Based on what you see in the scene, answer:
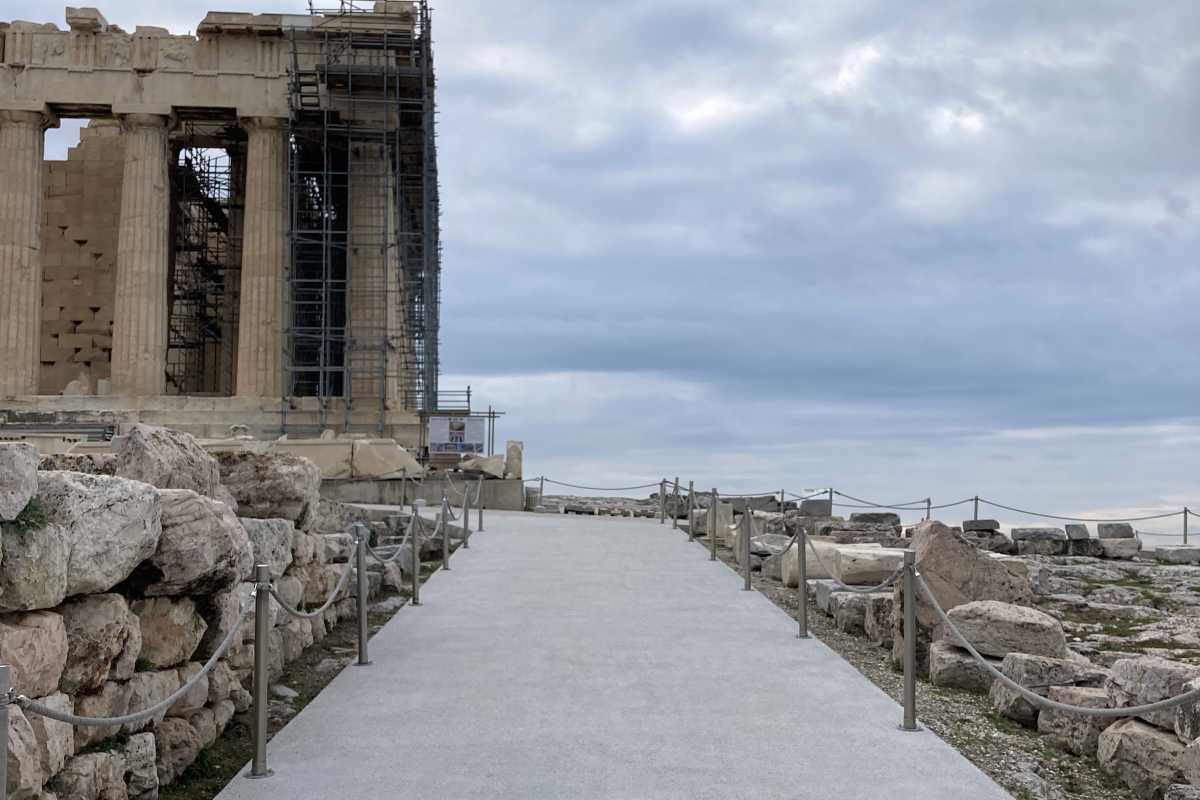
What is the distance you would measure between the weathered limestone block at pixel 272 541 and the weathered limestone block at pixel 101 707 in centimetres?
260

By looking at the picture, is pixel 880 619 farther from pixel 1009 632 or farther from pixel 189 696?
pixel 189 696

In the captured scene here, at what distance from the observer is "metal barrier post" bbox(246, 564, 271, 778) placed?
603 cm

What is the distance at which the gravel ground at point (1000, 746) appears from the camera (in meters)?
6.26

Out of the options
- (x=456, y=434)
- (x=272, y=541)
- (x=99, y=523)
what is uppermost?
(x=456, y=434)

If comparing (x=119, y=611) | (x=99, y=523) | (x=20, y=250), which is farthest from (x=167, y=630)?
(x=20, y=250)

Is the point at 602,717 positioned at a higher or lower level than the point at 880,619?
lower

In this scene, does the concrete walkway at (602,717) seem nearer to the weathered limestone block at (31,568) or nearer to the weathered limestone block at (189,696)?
the weathered limestone block at (189,696)

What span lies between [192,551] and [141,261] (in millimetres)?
30469

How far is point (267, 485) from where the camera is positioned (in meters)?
9.73

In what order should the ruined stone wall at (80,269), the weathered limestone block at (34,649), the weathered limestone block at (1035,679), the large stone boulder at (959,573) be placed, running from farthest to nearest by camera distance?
1. the ruined stone wall at (80,269)
2. the large stone boulder at (959,573)
3. the weathered limestone block at (1035,679)
4. the weathered limestone block at (34,649)

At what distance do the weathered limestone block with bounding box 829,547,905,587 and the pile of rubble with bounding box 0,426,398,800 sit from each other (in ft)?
23.9

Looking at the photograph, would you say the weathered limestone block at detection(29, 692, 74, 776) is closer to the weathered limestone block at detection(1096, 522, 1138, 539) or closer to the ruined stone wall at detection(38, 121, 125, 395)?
the weathered limestone block at detection(1096, 522, 1138, 539)

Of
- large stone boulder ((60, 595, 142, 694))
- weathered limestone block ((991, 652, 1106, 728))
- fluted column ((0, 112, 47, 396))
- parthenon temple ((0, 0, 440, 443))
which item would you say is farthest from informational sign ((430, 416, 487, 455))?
large stone boulder ((60, 595, 142, 694))

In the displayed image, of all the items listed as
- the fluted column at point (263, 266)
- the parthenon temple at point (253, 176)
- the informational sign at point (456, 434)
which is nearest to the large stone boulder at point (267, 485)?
the informational sign at point (456, 434)
